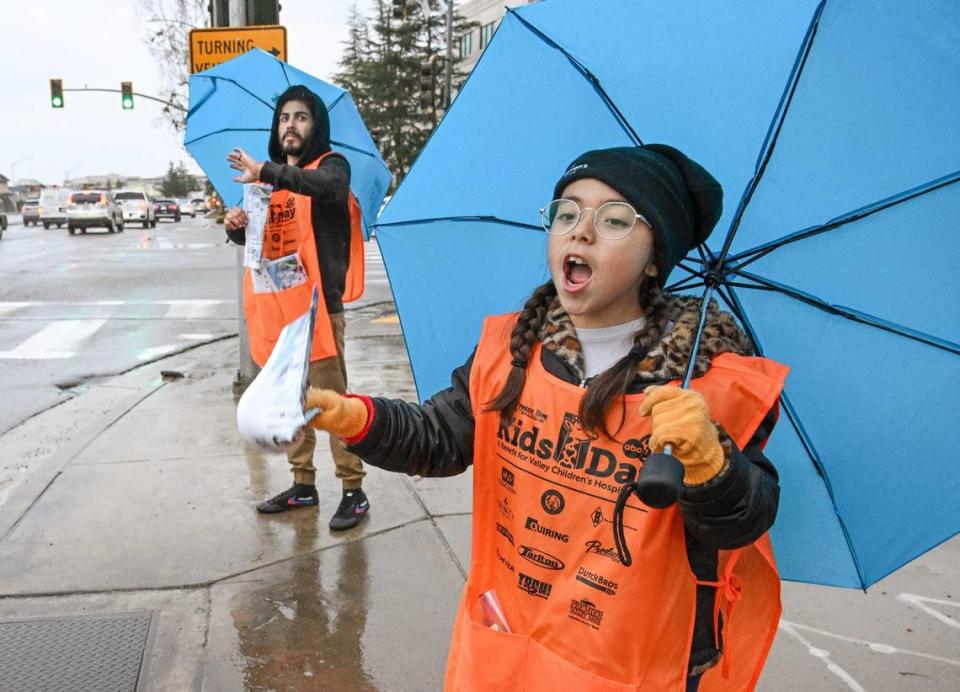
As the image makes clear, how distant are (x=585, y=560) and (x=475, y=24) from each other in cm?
6535

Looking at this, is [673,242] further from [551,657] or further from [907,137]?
[551,657]

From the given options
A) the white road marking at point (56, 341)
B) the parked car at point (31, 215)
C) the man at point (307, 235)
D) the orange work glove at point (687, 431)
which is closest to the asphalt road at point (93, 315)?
the white road marking at point (56, 341)

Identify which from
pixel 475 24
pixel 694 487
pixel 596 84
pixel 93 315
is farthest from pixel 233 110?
pixel 475 24

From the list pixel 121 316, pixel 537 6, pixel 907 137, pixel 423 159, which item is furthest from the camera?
pixel 121 316

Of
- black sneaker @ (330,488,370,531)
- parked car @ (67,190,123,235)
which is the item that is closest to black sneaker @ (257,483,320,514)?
black sneaker @ (330,488,370,531)

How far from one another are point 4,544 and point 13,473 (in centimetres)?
154

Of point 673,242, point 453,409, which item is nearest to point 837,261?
point 673,242

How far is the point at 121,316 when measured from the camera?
39.3 ft

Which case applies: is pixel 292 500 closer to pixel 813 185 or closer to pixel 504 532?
pixel 504 532

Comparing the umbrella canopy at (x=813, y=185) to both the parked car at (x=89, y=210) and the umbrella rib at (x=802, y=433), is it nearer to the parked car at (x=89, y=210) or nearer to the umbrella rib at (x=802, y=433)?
the umbrella rib at (x=802, y=433)

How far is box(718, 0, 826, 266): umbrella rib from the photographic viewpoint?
1.63 meters

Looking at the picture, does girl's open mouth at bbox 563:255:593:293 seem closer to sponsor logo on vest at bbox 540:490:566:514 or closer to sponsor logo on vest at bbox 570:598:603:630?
sponsor logo on vest at bbox 540:490:566:514

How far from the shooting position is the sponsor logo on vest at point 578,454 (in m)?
1.60

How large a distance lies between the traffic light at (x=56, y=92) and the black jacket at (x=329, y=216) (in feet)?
120
